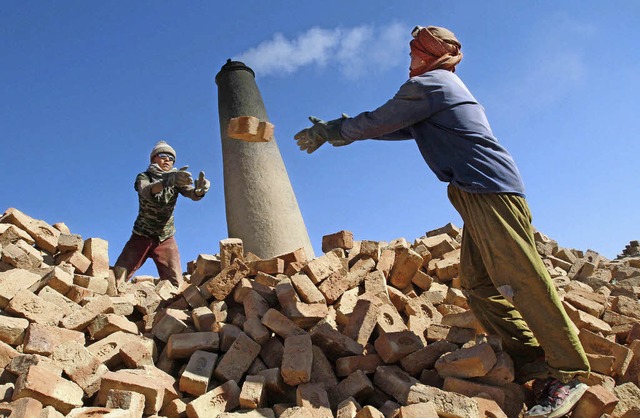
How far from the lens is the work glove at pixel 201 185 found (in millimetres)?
5285

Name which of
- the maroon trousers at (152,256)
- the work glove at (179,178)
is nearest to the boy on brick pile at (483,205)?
the work glove at (179,178)

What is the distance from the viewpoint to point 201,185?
5.30 meters

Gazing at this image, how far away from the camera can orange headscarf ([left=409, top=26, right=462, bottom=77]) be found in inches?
126

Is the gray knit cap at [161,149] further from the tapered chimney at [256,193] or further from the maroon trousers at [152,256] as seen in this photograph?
the maroon trousers at [152,256]

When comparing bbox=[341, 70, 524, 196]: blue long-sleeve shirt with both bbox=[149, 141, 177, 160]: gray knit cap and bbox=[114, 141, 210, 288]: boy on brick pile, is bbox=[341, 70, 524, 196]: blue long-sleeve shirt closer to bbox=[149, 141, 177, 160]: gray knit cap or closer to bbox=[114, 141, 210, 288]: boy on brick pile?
bbox=[114, 141, 210, 288]: boy on brick pile

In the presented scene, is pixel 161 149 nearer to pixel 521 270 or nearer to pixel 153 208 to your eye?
pixel 153 208

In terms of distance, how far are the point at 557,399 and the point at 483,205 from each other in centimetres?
99

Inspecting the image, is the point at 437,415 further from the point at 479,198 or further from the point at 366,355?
the point at 479,198

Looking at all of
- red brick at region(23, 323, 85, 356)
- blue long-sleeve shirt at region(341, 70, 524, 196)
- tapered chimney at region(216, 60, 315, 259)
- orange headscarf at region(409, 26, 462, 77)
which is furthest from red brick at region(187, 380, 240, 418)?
tapered chimney at region(216, 60, 315, 259)

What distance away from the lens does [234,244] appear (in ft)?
13.6

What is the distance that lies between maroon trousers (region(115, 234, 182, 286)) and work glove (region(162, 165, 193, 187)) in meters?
0.74

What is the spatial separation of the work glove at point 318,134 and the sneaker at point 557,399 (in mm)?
1730

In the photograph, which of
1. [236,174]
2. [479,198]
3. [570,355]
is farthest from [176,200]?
[570,355]

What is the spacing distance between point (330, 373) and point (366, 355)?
235 millimetres
